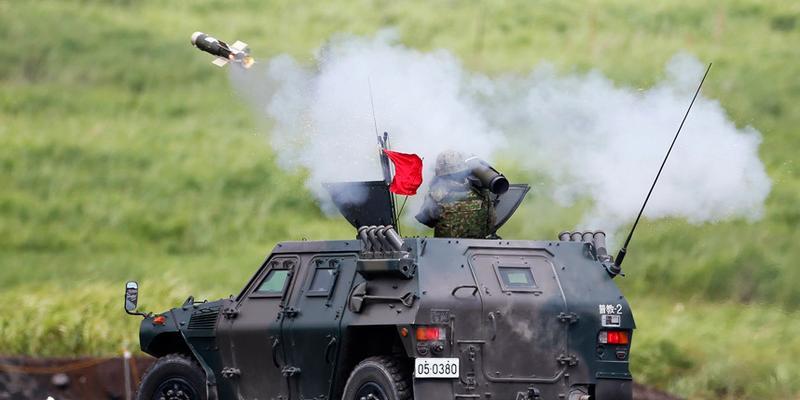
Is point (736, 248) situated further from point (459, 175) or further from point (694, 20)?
point (459, 175)

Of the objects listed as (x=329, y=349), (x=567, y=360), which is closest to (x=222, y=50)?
(x=329, y=349)

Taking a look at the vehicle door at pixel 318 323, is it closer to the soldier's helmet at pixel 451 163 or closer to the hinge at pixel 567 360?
the soldier's helmet at pixel 451 163

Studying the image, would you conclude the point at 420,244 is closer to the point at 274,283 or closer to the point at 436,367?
the point at 436,367

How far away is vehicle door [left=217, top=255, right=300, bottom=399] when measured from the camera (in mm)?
17172

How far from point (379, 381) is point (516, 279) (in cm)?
167

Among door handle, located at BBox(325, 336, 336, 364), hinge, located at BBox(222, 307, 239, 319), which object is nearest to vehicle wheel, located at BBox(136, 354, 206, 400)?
hinge, located at BBox(222, 307, 239, 319)

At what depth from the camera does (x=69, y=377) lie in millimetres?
22984

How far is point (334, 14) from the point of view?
107ft

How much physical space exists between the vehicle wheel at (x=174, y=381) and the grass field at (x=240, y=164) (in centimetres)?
487

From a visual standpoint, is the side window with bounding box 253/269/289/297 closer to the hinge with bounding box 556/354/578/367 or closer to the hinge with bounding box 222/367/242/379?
the hinge with bounding box 222/367/242/379

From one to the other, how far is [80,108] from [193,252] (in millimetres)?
4643

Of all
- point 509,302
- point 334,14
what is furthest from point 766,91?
point 509,302

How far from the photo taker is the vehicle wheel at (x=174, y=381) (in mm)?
18125

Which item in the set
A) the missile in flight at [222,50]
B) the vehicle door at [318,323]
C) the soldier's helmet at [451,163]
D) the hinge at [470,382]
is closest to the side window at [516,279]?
the hinge at [470,382]
